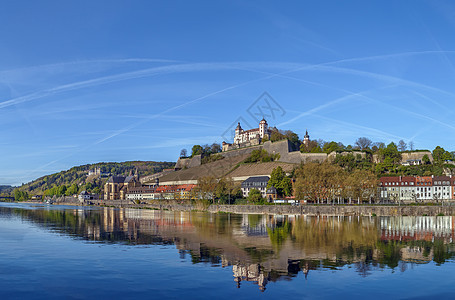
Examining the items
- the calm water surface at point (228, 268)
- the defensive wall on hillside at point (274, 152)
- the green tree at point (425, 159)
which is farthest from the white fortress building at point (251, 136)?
the calm water surface at point (228, 268)

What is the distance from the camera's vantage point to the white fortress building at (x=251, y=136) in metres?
172

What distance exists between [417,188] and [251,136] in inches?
3669

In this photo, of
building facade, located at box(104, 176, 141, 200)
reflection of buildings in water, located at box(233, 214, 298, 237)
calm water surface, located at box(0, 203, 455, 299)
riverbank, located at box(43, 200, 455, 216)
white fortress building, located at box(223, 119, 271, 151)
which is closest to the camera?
calm water surface, located at box(0, 203, 455, 299)

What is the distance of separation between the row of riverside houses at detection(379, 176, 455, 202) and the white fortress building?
69460mm

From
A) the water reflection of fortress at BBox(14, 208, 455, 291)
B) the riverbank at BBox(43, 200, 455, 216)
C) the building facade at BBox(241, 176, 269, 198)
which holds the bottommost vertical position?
the riverbank at BBox(43, 200, 455, 216)

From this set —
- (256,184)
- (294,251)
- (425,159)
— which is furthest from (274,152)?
(294,251)

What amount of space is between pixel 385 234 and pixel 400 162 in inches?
3838

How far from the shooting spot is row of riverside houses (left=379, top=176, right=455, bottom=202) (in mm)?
98188

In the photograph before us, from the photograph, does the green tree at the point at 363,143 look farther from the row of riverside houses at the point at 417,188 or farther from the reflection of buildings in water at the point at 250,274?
the reflection of buildings in water at the point at 250,274

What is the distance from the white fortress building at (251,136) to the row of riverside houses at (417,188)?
69.5 m

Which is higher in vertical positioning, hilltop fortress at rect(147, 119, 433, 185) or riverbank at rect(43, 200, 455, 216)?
hilltop fortress at rect(147, 119, 433, 185)

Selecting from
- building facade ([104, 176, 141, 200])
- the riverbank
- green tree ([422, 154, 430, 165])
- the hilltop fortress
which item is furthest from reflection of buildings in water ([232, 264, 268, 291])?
building facade ([104, 176, 141, 200])

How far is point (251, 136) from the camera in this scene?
18562 centimetres

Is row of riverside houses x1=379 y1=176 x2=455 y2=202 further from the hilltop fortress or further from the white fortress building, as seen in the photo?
the white fortress building
